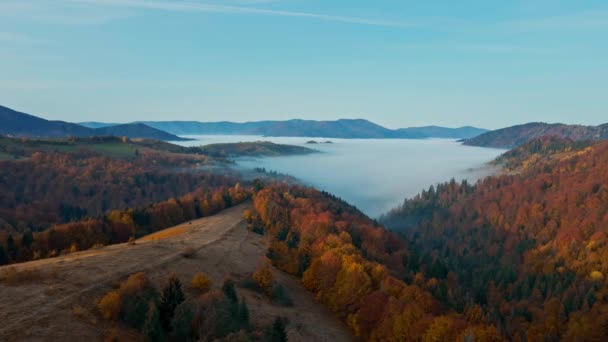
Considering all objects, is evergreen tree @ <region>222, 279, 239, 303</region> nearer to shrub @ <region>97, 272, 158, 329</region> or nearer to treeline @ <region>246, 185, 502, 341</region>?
shrub @ <region>97, 272, 158, 329</region>

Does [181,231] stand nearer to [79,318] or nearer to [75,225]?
[75,225]

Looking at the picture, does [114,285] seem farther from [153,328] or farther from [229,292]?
[153,328]

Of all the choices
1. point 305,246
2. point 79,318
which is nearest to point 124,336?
point 79,318

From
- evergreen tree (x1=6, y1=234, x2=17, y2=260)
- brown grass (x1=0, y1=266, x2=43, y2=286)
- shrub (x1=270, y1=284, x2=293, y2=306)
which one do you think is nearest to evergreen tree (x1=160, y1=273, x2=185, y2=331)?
brown grass (x1=0, y1=266, x2=43, y2=286)

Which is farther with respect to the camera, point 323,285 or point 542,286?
point 542,286

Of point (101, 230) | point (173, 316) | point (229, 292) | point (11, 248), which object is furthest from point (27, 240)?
point (173, 316)
